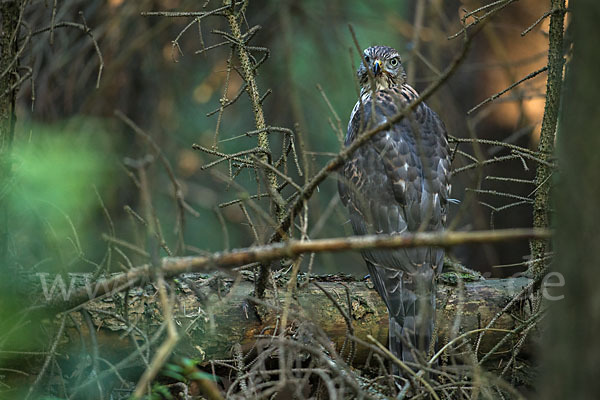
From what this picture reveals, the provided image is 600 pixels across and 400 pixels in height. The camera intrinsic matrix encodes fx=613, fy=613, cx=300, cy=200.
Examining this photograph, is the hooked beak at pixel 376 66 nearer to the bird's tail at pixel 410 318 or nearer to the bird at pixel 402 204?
the bird at pixel 402 204

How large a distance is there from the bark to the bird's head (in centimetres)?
156

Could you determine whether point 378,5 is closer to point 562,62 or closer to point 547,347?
point 562,62

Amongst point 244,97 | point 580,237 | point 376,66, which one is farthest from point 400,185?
point 244,97

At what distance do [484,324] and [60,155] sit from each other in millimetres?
2314

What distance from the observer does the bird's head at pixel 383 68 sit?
14.0 ft

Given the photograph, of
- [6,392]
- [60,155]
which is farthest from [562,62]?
[6,392]

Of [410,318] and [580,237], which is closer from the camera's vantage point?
[580,237]

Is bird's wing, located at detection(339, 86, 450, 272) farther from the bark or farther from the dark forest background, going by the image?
the dark forest background

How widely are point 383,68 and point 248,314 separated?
2136 mm

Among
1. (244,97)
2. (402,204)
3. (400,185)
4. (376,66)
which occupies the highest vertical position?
(244,97)

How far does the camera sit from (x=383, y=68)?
14.0ft

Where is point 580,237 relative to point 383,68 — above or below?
below

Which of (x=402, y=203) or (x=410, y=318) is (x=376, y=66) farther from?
(x=410, y=318)

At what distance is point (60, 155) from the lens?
1.96m
